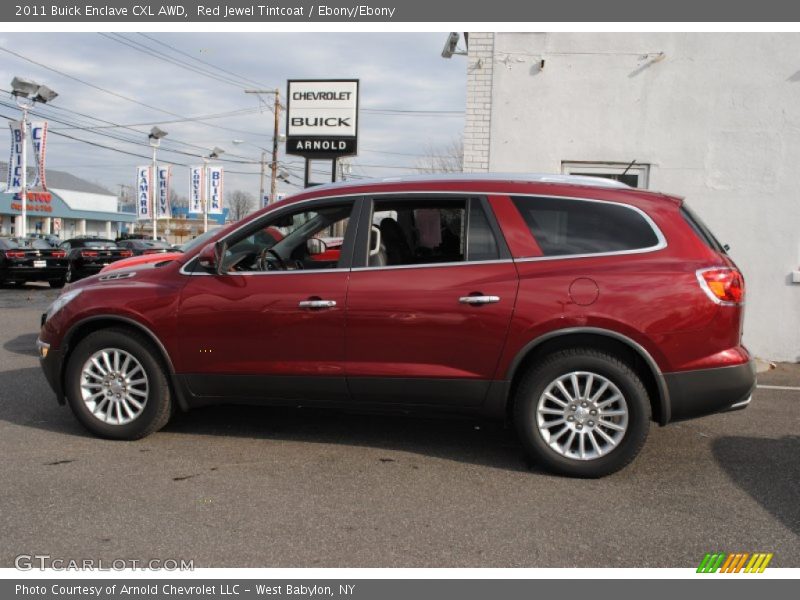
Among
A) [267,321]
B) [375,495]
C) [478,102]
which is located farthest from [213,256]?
[478,102]

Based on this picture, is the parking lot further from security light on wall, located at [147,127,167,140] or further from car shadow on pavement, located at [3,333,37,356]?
security light on wall, located at [147,127,167,140]

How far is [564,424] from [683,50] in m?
6.42

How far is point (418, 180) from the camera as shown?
468 cm

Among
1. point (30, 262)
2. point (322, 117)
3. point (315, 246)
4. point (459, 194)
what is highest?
point (322, 117)

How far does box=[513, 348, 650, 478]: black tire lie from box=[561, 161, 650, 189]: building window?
5260 millimetres

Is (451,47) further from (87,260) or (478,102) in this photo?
(87,260)

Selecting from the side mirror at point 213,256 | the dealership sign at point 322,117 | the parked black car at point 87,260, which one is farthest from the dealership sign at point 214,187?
the side mirror at point 213,256

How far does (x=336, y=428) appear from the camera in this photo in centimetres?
529

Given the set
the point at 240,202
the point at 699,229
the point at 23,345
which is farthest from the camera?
the point at 240,202

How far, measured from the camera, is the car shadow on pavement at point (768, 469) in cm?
387

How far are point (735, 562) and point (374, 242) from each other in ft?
9.21

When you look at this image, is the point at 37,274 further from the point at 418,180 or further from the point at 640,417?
the point at 640,417

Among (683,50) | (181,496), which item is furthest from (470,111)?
(181,496)

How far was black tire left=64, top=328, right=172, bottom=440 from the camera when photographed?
4.77m
